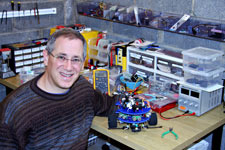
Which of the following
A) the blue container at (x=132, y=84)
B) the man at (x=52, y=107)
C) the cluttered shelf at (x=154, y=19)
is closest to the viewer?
the man at (x=52, y=107)

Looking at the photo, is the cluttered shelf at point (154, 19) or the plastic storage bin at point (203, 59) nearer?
the plastic storage bin at point (203, 59)

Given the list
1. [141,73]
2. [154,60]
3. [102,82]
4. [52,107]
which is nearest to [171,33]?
[154,60]

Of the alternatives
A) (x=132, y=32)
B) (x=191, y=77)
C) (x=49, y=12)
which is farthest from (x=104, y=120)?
(x=49, y=12)

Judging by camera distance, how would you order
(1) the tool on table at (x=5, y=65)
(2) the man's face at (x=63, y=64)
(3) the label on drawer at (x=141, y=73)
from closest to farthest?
(2) the man's face at (x=63, y=64)
(3) the label on drawer at (x=141, y=73)
(1) the tool on table at (x=5, y=65)

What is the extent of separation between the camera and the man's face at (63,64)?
1524 millimetres

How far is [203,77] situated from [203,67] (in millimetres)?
66

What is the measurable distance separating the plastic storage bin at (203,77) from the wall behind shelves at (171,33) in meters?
0.23

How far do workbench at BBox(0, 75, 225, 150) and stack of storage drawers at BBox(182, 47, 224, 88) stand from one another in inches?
8.3

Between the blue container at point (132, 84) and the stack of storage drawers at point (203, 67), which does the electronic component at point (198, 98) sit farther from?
the blue container at point (132, 84)

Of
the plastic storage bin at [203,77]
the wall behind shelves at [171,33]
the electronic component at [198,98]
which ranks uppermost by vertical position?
the wall behind shelves at [171,33]

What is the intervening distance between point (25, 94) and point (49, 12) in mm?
1743

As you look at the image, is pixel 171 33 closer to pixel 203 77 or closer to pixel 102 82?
pixel 203 77

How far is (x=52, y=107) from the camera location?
1.53 meters

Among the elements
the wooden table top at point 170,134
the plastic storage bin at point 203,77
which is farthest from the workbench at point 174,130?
the plastic storage bin at point 203,77
